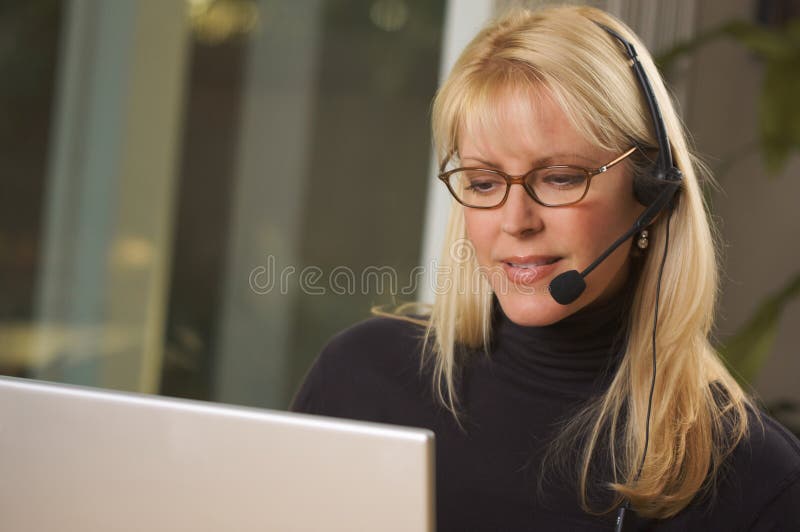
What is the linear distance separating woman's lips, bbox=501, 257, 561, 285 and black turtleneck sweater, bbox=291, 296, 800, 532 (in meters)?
0.10

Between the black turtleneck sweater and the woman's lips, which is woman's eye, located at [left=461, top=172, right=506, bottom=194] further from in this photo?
the black turtleneck sweater

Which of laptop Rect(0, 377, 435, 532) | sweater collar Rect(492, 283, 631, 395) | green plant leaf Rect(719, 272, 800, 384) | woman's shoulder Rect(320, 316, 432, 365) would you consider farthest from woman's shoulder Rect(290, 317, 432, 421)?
green plant leaf Rect(719, 272, 800, 384)

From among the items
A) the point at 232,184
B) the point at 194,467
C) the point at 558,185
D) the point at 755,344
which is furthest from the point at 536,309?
the point at 232,184

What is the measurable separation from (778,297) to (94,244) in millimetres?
1933

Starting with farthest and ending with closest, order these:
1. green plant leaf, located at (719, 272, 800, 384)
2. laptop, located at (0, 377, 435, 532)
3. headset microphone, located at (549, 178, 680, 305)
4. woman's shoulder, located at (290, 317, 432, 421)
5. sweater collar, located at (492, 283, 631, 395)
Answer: green plant leaf, located at (719, 272, 800, 384) < woman's shoulder, located at (290, 317, 432, 421) < sweater collar, located at (492, 283, 631, 395) < headset microphone, located at (549, 178, 680, 305) < laptop, located at (0, 377, 435, 532)

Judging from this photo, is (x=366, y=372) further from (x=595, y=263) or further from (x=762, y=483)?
(x=762, y=483)

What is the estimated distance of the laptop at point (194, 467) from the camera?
0.56 metres

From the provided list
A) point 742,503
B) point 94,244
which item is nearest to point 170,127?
point 94,244

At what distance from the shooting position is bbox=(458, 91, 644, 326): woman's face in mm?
1019

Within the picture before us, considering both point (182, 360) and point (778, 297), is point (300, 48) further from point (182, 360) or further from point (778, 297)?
point (778, 297)

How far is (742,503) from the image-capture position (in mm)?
1031

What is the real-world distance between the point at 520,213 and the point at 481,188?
74 mm

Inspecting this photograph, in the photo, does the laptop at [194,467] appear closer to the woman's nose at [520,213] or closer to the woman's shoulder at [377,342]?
the woman's nose at [520,213]

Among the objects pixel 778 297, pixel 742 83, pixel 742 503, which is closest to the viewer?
pixel 742 503
